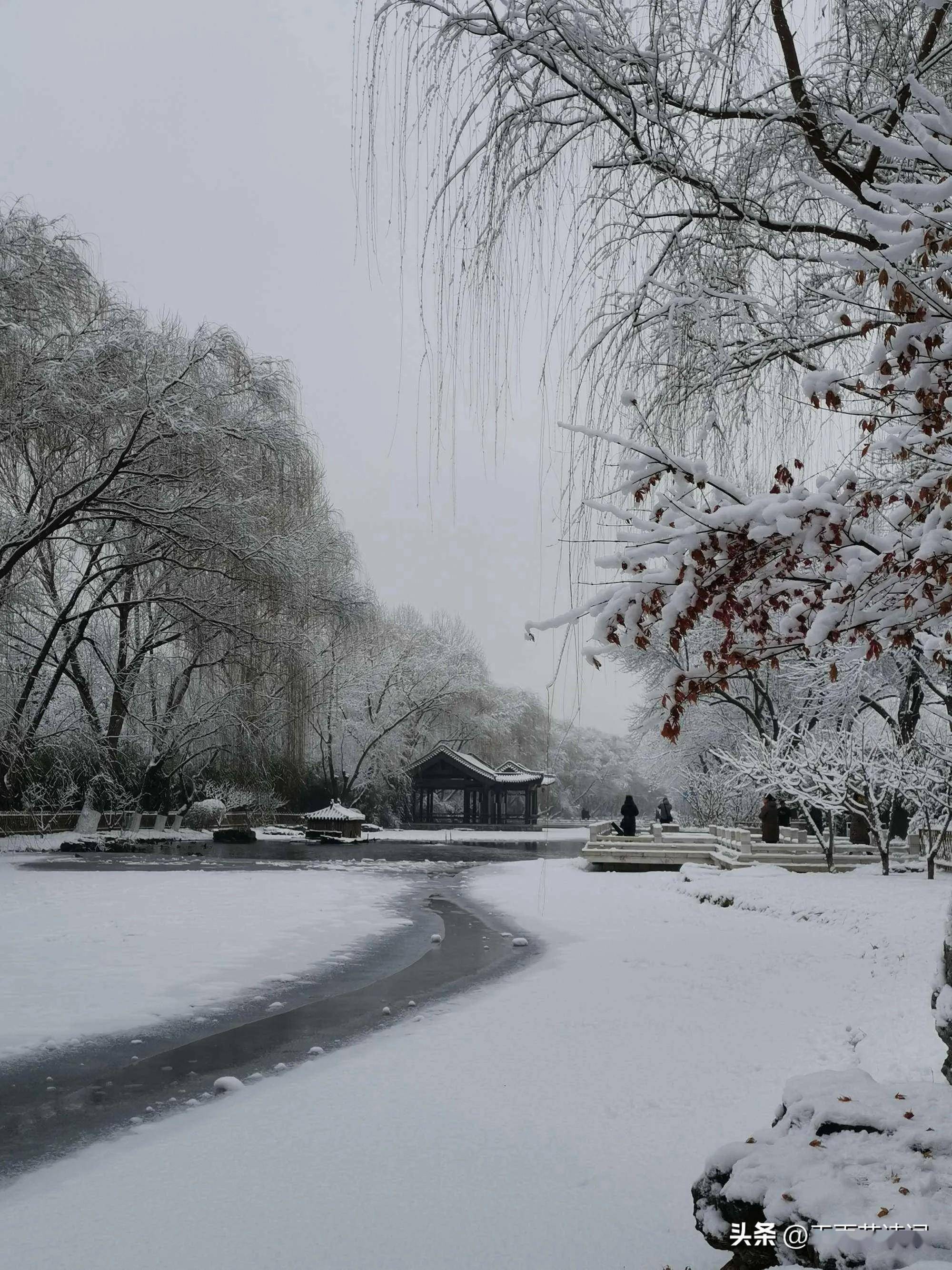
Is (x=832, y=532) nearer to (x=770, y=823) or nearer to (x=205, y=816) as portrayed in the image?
(x=770, y=823)

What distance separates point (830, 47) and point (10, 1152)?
6.34 meters

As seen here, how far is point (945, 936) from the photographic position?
3926 millimetres

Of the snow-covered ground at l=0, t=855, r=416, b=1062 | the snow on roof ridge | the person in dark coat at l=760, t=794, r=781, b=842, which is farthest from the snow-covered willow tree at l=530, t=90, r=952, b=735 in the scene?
the snow on roof ridge

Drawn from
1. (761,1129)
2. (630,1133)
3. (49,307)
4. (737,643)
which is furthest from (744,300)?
(49,307)

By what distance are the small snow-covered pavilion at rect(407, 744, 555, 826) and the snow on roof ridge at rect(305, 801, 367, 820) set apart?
1076 centimetres

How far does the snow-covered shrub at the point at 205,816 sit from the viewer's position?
34562 millimetres

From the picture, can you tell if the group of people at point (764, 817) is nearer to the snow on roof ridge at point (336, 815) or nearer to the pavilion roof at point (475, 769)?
the pavilion roof at point (475, 769)

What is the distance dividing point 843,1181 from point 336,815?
110 ft

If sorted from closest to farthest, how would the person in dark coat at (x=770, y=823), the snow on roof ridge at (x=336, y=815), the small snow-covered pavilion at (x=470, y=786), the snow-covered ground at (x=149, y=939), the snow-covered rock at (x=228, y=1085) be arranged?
the snow-covered rock at (x=228, y=1085), the snow-covered ground at (x=149, y=939), the person in dark coat at (x=770, y=823), the snow on roof ridge at (x=336, y=815), the small snow-covered pavilion at (x=470, y=786)

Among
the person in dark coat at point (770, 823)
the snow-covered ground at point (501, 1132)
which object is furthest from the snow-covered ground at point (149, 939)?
the person in dark coat at point (770, 823)

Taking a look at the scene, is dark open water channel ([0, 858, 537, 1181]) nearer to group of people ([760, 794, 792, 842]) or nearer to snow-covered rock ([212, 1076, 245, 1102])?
snow-covered rock ([212, 1076, 245, 1102])

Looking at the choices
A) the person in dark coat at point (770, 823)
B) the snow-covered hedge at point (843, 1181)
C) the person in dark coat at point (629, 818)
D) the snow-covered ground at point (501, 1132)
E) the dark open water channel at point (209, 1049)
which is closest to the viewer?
the snow-covered hedge at point (843, 1181)

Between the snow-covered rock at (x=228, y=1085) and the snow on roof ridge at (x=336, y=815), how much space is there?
30.1 m

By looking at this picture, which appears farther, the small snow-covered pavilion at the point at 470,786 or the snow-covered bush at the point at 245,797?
the small snow-covered pavilion at the point at 470,786
